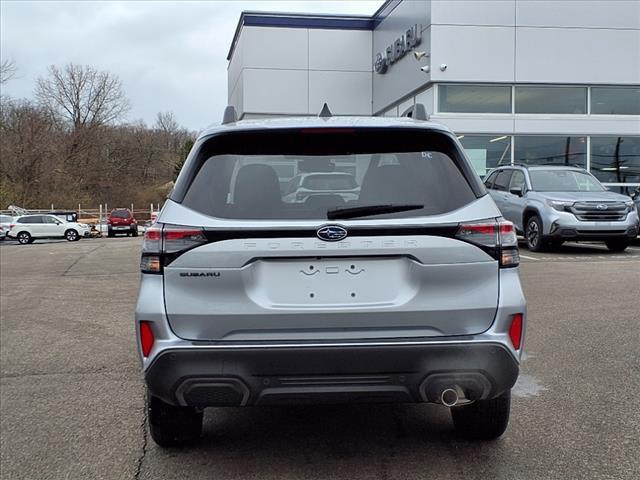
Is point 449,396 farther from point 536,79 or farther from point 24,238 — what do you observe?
point 24,238

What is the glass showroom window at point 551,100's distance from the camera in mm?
21156

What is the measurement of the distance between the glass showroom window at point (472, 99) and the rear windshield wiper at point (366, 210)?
18.6 m

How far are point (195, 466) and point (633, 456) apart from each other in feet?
7.67

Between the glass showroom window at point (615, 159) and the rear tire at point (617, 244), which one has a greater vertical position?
the glass showroom window at point (615, 159)

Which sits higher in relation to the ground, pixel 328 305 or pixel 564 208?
pixel 564 208

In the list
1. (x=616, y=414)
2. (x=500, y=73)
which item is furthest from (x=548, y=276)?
(x=500, y=73)

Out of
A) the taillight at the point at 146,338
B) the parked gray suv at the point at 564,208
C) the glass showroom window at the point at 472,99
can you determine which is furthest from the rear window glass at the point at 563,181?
the taillight at the point at 146,338

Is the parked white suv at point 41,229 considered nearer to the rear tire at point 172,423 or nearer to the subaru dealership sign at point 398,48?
the subaru dealership sign at point 398,48

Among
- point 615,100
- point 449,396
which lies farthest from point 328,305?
point 615,100

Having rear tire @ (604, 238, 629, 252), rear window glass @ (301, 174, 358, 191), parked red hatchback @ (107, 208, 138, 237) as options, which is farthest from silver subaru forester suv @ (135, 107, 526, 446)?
parked red hatchback @ (107, 208, 138, 237)

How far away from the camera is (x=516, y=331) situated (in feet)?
9.78

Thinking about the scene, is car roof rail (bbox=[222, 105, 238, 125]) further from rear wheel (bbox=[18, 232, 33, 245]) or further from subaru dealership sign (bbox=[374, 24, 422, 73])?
rear wheel (bbox=[18, 232, 33, 245])

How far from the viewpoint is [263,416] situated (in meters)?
4.18

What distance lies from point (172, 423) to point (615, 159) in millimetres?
21065
